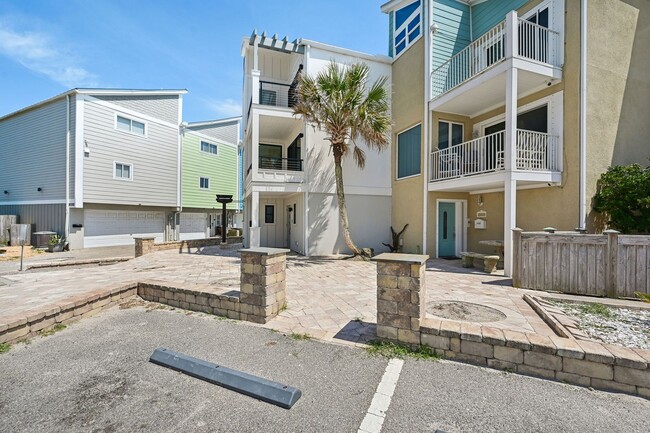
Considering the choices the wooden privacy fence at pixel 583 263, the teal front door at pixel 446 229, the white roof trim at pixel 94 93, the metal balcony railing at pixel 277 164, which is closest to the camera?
the wooden privacy fence at pixel 583 263

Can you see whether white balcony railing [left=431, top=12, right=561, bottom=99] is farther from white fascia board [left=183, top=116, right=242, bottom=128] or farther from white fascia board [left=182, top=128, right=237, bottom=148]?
white fascia board [left=182, top=128, right=237, bottom=148]

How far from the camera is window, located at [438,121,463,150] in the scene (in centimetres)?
1077

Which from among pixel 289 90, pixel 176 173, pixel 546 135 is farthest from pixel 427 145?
pixel 176 173

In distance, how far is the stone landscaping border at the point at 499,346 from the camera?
2.68 m

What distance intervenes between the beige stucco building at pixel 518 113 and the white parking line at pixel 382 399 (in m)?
6.10

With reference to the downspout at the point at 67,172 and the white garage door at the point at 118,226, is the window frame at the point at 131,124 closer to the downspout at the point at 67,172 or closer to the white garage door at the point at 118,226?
the downspout at the point at 67,172

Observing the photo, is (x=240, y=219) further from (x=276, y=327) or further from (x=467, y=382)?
(x=467, y=382)

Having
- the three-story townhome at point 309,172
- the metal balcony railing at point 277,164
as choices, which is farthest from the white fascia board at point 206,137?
the metal balcony railing at point 277,164

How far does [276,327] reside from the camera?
4.21 meters

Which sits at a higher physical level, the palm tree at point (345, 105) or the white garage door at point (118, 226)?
the palm tree at point (345, 105)

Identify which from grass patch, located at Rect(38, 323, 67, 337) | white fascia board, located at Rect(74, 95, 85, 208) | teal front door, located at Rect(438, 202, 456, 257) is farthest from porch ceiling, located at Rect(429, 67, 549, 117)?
white fascia board, located at Rect(74, 95, 85, 208)

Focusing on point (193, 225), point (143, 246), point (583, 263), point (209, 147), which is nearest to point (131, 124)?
point (209, 147)

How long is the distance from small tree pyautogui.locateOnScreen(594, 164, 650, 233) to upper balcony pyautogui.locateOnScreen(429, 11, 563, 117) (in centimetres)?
320

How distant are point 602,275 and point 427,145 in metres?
6.51
